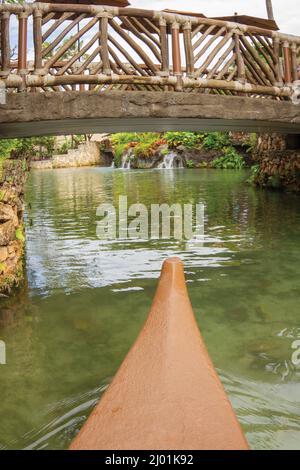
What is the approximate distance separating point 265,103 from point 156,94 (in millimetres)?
1918

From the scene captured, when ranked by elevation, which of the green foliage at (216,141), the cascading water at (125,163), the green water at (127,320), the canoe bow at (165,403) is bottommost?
the green water at (127,320)

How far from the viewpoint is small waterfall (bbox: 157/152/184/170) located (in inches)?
1265

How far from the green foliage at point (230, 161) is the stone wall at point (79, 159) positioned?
17048mm

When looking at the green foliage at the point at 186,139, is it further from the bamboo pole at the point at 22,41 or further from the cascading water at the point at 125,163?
the bamboo pole at the point at 22,41

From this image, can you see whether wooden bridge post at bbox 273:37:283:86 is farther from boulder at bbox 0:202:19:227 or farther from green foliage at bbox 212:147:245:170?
green foliage at bbox 212:147:245:170

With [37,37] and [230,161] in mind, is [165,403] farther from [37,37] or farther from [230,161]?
[230,161]

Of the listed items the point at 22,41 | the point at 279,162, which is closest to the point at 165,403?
the point at 22,41

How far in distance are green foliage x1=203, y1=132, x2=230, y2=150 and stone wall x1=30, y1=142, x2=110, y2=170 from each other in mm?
16215

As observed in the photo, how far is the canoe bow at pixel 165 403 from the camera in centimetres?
190

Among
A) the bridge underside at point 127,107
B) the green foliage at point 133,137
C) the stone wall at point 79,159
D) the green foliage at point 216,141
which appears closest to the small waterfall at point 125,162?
the green foliage at point 133,137

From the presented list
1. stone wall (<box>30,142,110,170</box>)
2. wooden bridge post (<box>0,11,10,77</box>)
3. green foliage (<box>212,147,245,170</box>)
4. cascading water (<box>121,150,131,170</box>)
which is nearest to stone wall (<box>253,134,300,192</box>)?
wooden bridge post (<box>0,11,10,77</box>)

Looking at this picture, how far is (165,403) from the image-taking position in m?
2.06
